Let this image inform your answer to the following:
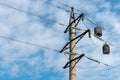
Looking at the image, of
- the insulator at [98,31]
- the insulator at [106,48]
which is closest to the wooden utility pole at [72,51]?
the insulator at [98,31]

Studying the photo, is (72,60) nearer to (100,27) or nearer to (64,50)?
(64,50)

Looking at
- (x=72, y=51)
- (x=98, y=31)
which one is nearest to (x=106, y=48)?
(x=98, y=31)

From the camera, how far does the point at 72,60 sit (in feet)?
49.8

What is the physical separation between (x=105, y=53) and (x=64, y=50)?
2.32 metres

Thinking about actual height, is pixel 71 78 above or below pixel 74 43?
below

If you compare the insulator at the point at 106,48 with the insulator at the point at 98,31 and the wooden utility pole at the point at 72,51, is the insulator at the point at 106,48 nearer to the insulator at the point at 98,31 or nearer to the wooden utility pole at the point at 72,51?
the insulator at the point at 98,31

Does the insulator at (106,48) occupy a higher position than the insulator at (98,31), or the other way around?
the insulator at (98,31)

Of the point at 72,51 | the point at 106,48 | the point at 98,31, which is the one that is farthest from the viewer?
the point at 106,48

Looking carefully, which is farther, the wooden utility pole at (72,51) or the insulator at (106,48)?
the insulator at (106,48)

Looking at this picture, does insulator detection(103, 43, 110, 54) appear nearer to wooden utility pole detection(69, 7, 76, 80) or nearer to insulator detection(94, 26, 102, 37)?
insulator detection(94, 26, 102, 37)

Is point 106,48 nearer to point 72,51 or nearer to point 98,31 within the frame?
point 98,31

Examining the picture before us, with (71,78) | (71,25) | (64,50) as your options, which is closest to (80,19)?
(71,25)

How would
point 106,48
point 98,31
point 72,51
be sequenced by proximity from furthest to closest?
point 106,48 → point 98,31 → point 72,51

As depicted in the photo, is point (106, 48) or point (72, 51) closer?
point (72, 51)
